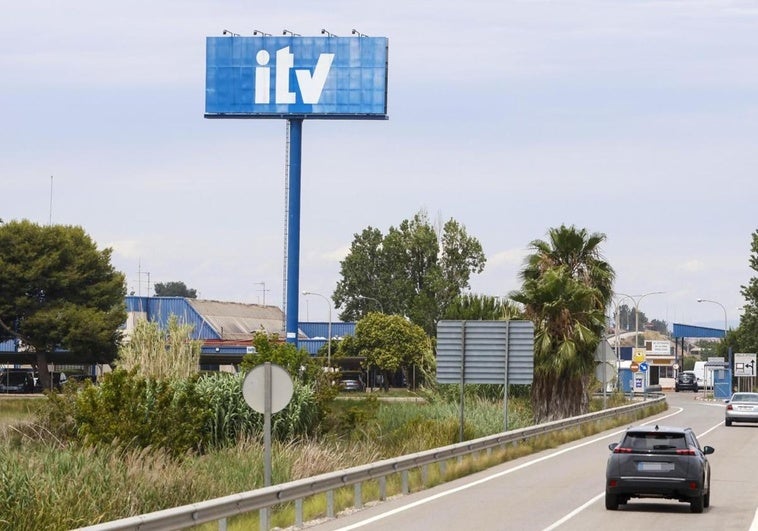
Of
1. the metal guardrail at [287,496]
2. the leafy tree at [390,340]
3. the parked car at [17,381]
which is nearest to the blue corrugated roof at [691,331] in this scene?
the leafy tree at [390,340]

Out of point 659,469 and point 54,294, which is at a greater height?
point 54,294

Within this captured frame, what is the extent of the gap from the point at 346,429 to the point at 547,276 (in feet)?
46.4

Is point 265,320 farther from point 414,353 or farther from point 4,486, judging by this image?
point 4,486

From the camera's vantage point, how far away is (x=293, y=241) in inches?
2835

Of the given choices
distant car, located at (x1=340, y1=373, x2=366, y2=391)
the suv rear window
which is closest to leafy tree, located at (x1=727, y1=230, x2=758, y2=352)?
distant car, located at (x1=340, y1=373, x2=366, y2=391)

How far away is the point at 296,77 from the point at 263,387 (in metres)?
54.4

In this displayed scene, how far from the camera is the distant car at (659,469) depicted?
2194 cm

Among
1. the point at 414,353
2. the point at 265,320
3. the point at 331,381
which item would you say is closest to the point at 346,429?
the point at 331,381

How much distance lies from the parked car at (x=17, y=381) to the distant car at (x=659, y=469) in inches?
3177

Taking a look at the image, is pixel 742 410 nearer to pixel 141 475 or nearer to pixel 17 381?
pixel 141 475

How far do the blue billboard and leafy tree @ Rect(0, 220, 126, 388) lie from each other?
26.2 meters

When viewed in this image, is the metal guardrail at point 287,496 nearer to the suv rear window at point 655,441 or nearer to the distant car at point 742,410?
the suv rear window at point 655,441

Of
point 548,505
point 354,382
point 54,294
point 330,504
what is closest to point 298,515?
point 330,504

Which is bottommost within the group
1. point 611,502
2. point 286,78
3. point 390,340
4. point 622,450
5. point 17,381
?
point 17,381
